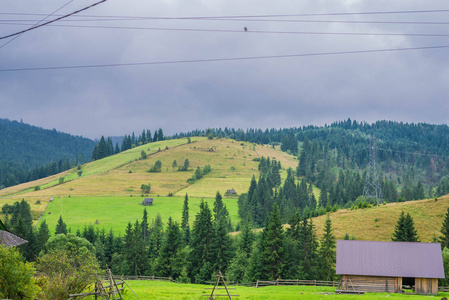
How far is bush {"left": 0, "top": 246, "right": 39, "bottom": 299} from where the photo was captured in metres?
28.1

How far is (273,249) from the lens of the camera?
241 feet

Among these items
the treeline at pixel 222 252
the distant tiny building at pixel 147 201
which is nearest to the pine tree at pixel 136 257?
the treeline at pixel 222 252

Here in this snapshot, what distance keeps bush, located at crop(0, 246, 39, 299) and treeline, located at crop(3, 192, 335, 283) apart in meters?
43.1

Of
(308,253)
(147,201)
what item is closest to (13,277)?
(308,253)

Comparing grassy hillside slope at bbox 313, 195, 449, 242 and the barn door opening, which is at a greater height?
grassy hillside slope at bbox 313, 195, 449, 242

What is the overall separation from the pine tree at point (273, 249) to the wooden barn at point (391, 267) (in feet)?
69.3

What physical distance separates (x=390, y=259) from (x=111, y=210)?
133m

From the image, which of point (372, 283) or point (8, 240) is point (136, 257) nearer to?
point (8, 240)

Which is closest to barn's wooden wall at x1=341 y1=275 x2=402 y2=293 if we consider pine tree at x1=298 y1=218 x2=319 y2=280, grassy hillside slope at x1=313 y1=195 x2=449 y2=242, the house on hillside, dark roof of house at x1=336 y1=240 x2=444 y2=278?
dark roof of house at x1=336 y1=240 x2=444 y2=278

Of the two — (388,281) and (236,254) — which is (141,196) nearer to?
(236,254)

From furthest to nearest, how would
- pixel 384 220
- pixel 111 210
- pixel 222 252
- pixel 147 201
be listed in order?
pixel 147 201
pixel 111 210
pixel 384 220
pixel 222 252

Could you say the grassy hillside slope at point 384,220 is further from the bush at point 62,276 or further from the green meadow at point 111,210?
the bush at point 62,276

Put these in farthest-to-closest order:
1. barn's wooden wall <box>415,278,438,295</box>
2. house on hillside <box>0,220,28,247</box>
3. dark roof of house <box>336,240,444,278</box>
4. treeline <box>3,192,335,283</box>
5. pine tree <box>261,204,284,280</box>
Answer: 1. treeline <box>3,192,335,283</box>
2. pine tree <box>261,204,284,280</box>
3. dark roof of house <box>336,240,444,278</box>
4. barn's wooden wall <box>415,278,438,295</box>
5. house on hillside <box>0,220,28,247</box>

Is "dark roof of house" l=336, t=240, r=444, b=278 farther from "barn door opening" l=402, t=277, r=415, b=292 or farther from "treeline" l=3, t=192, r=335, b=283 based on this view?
"treeline" l=3, t=192, r=335, b=283
